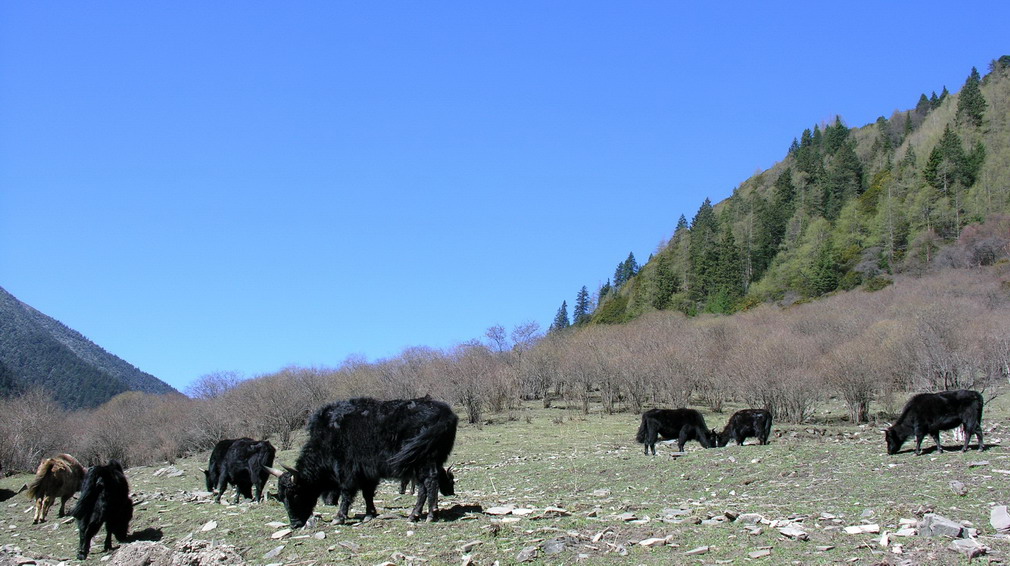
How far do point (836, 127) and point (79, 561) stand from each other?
538 ft

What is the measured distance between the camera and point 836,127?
503 ft

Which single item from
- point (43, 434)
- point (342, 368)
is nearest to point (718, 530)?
point (43, 434)

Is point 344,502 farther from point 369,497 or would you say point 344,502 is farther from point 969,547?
point 969,547

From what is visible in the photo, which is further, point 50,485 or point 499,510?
point 50,485

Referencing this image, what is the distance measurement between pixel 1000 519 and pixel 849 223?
363 feet

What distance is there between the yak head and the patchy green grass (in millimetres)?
328

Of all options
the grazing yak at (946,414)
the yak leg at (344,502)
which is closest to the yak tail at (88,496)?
the yak leg at (344,502)

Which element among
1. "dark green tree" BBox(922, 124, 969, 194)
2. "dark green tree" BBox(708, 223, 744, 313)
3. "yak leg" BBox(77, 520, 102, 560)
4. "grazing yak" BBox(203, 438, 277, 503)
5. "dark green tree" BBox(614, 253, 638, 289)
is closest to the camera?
"yak leg" BBox(77, 520, 102, 560)

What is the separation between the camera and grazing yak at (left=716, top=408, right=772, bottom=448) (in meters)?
26.3

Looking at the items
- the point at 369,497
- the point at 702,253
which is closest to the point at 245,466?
the point at 369,497

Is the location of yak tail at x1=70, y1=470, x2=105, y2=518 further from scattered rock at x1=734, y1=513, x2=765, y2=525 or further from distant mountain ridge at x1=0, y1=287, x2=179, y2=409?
distant mountain ridge at x1=0, y1=287, x2=179, y2=409

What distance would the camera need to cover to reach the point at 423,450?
39.8ft

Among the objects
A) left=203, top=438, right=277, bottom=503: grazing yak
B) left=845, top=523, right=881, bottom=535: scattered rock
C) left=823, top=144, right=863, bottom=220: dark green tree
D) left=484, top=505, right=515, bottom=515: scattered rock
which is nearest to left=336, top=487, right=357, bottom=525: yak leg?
left=484, top=505, right=515, bottom=515: scattered rock

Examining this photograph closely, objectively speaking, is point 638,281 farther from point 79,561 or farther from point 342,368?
point 79,561
